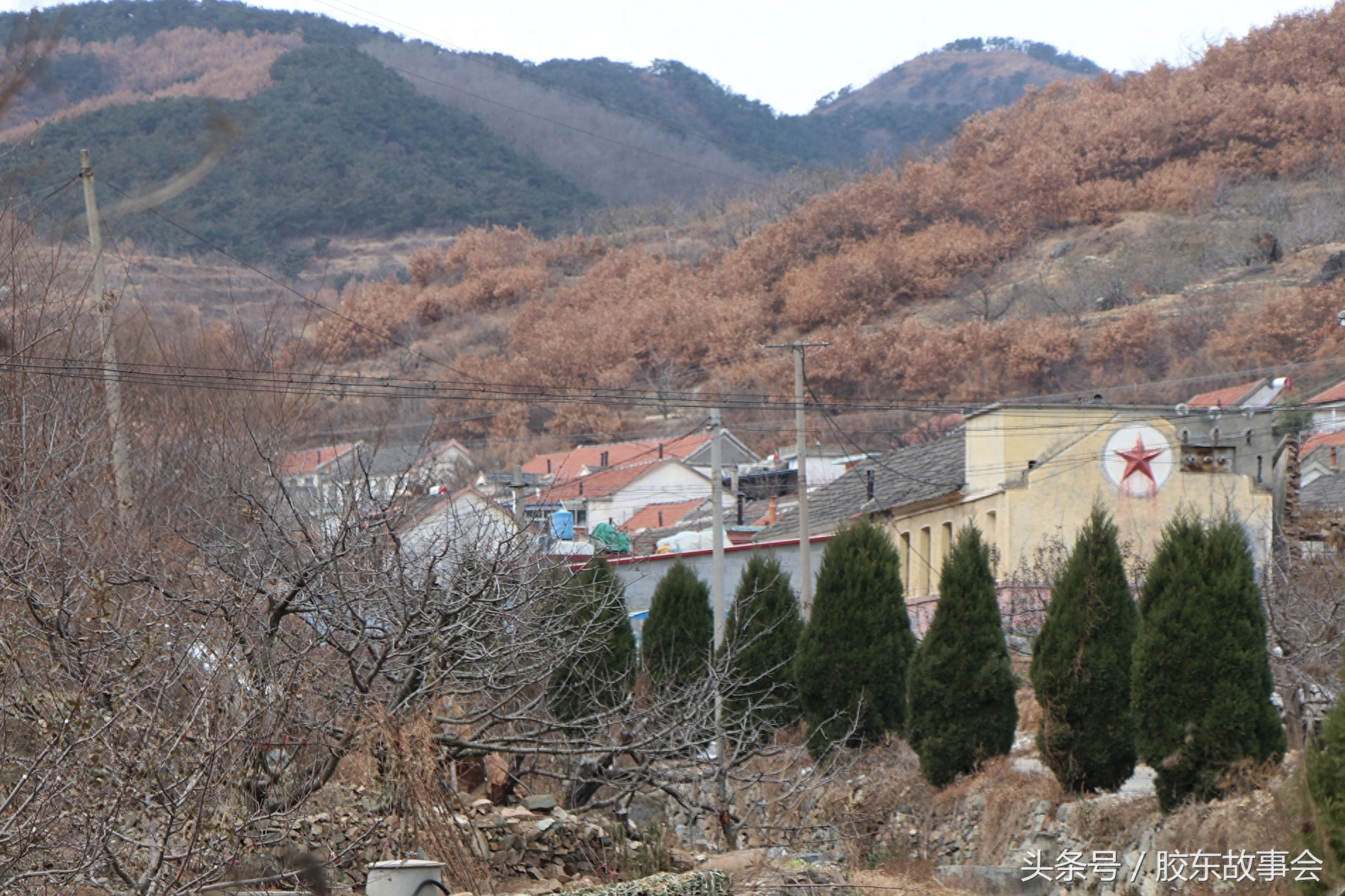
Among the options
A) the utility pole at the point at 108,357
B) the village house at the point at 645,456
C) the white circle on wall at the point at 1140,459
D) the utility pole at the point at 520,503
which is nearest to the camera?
the utility pole at the point at 520,503

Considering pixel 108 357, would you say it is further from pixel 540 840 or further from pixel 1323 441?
pixel 1323 441

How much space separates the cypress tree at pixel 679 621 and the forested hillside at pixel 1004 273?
29.1 m

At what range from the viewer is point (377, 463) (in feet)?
93.7

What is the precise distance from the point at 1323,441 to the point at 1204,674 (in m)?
21.9

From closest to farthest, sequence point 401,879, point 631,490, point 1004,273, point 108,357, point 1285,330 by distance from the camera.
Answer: point 401,879 < point 108,357 < point 631,490 < point 1285,330 < point 1004,273

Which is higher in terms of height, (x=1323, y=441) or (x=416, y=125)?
(x=416, y=125)

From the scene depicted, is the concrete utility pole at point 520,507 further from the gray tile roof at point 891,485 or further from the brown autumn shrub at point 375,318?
the brown autumn shrub at point 375,318

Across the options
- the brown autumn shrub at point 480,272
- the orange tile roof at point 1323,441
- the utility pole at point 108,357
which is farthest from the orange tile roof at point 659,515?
the brown autumn shrub at point 480,272

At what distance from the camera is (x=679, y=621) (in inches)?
687

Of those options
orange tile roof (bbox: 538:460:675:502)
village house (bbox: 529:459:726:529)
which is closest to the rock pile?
village house (bbox: 529:459:726:529)

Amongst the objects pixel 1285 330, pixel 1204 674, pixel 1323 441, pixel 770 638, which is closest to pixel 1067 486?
pixel 770 638

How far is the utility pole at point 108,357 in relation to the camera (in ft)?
47.3

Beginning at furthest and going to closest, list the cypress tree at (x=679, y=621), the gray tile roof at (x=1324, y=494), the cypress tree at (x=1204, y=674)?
1. the gray tile roof at (x=1324, y=494)
2. the cypress tree at (x=679, y=621)
3. the cypress tree at (x=1204, y=674)

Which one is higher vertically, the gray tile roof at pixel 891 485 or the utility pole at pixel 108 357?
the utility pole at pixel 108 357
